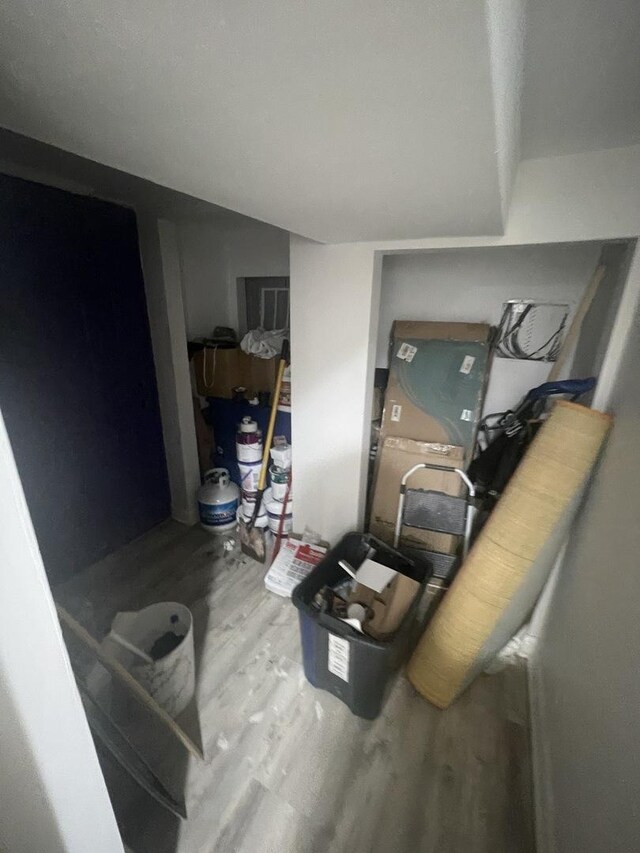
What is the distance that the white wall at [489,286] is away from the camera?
5.34ft

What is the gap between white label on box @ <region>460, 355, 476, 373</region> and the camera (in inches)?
69.0

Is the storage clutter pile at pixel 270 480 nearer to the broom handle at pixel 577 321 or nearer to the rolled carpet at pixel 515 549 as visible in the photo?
the rolled carpet at pixel 515 549

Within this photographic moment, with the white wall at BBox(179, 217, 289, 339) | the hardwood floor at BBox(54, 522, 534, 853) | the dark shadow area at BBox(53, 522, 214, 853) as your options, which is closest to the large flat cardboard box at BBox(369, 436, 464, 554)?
the hardwood floor at BBox(54, 522, 534, 853)

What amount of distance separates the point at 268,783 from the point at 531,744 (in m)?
0.90

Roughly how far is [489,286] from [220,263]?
165cm

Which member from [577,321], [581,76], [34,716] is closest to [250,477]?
[34,716]

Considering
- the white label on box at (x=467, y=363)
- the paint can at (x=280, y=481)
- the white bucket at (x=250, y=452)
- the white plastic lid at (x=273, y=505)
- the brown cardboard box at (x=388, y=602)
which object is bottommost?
the white plastic lid at (x=273, y=505)

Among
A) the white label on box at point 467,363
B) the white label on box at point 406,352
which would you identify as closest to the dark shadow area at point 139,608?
the white label on box at point 406,352

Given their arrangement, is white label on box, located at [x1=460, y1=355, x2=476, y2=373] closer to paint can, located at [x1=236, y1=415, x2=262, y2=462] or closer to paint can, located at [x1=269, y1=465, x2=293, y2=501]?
paint can, located at [x1=269, y1=465, x2=293, y2=501]

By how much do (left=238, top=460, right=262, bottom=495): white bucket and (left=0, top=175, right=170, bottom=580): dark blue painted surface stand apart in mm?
562

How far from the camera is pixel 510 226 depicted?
3.91ft

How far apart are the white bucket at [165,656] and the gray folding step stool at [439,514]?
100 cm

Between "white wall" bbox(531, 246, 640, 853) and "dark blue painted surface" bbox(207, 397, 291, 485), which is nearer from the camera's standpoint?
"white wall" bbox(531, 246, 640, 853)

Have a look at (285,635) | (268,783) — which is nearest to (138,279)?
(285,635)
